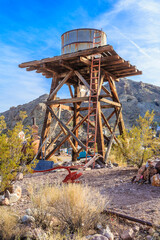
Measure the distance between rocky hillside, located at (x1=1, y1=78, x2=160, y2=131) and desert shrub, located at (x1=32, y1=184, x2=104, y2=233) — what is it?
131ft

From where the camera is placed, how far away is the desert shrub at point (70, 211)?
15.2ft

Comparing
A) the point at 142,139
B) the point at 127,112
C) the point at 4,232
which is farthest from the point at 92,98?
the point at 127,112

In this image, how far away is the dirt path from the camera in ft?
17.6

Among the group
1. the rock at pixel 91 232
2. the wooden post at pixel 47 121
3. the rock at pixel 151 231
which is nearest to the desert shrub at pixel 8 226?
the rock at pixel 91 232

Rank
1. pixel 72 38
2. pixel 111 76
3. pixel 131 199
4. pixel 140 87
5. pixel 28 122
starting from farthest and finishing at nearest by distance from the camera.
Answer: pixel 140 87 < pixel 28 122 < pixel 111 76 < pixel 72 38 < pixel 131 199

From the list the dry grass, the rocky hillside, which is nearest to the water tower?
the dry grass

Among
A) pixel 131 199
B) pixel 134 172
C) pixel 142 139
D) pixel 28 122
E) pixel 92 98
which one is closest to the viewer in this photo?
pixel 131 199

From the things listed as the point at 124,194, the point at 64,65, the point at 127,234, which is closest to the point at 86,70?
the point at 64,65

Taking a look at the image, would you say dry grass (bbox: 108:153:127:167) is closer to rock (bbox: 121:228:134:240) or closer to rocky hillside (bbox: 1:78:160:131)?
rock (bbox: 121:228:134:240)

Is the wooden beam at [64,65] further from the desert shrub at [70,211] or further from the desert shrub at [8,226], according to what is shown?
the desert shrub at [8,226]

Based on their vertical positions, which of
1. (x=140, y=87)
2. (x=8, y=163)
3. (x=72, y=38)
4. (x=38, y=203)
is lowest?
(x=38, y=203)

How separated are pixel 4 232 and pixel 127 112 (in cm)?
5103

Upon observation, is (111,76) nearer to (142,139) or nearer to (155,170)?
(142,139)

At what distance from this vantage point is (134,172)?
9633 millimetres
